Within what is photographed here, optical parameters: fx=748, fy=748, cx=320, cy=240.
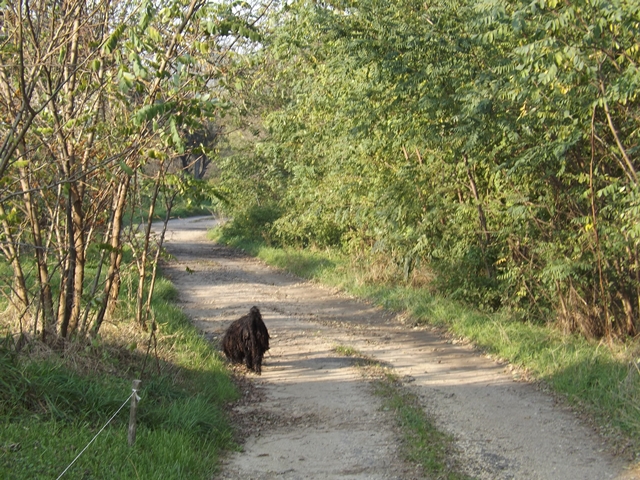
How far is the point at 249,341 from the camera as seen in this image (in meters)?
9.78

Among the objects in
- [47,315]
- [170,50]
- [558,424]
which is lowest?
[558,424]

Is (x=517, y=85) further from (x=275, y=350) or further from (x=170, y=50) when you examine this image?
(x=275, y=350)

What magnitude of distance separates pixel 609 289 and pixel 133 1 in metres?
7.57

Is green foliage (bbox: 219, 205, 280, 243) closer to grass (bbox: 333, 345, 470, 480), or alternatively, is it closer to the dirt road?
the dirt road

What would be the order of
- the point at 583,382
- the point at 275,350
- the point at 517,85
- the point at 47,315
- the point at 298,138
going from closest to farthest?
the point at 47,315 → the point at 583,382 → the point at 517,85 → the point at 275,350 → the point at 298,138

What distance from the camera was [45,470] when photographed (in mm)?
5203

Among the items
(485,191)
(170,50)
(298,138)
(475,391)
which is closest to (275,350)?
(475,391)

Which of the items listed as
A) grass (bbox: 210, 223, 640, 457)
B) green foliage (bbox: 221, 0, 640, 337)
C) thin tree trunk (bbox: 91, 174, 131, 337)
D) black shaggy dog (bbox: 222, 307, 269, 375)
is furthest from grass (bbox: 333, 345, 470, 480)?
thin tree trunk (bbox: 91, 174, 131, 337)

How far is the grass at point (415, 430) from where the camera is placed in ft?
20.7

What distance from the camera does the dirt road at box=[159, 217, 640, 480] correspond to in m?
6.38

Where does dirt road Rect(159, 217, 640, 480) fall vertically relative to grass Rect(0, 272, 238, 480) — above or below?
below

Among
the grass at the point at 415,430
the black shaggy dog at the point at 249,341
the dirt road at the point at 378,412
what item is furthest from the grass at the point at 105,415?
the grass at the point at 415,430

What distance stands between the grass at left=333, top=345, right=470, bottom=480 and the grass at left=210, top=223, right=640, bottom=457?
5.45 ft

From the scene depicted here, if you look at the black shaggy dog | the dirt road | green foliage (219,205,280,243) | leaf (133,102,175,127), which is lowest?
the dirt road
